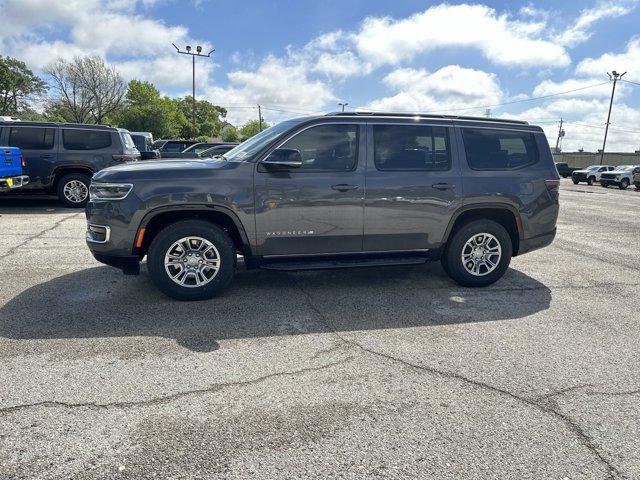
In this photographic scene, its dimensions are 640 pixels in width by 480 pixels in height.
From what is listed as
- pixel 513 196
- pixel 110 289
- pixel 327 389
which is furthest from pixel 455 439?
pixel 110 289

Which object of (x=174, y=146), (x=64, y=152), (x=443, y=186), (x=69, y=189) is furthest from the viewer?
(x=174, y=146)

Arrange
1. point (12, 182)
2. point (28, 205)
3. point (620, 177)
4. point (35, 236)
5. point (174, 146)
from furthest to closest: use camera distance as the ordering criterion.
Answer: point (620, 177) < point (174, 146) < point (28, 205) < point (12, 182) < point (35, 236)

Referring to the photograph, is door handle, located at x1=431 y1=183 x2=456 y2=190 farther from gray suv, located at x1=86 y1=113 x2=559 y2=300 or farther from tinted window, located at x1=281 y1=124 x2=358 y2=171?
tinted window, located at x1=281 y1=124 x2=358 y2=171

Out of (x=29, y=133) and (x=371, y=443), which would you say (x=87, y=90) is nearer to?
(x=29, y=133)

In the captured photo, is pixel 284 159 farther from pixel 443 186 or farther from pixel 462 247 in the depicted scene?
pixel 462 247

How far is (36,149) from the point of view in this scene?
10438 mm

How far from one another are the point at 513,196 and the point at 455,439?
3.54m

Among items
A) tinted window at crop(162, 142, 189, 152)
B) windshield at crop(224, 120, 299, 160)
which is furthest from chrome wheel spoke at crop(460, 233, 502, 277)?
tinted window at crop(162, 142, 189, 152)

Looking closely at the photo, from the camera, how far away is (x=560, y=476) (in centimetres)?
228

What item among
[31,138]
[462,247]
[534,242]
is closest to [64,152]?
[31,138]

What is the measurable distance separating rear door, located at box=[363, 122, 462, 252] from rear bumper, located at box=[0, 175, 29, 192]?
7938 mm

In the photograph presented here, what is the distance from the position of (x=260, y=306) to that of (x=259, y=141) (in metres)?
1.80

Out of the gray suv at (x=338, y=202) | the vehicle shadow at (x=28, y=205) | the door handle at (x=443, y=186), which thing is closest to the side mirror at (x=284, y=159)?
the gray suv at (x=338, y=202)

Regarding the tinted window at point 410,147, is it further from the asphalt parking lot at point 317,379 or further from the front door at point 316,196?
the asphalt parking lot at point 317,379
